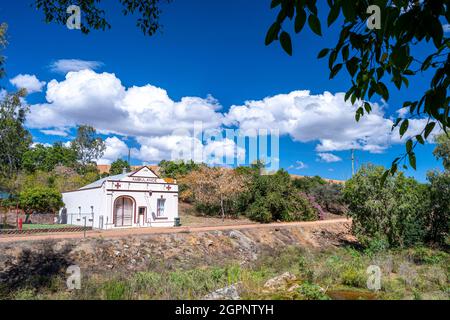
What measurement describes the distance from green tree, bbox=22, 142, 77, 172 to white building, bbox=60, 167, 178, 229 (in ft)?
92.3

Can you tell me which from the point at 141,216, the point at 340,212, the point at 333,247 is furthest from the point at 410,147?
the point at 340,212

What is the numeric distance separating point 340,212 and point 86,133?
42831 millimetres

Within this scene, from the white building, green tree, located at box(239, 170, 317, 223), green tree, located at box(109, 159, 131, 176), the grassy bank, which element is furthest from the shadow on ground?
green tree, located at box(109, 159, 131, 176)

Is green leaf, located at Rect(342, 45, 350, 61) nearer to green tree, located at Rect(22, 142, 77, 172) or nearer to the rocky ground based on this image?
the rocky ground

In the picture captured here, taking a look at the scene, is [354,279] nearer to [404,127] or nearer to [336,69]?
[404,127]

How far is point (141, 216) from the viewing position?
87.5 ft

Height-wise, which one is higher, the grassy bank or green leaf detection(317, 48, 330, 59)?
green leaf detection(317, 48, 330, 59)

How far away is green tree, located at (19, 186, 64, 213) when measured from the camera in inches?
1105

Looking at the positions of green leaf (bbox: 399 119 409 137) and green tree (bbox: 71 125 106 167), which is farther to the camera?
green tree (bbox: 71 125 106 167)

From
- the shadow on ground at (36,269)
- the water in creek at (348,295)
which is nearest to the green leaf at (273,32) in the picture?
the water in creek at (348,295)

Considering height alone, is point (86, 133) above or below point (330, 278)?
above

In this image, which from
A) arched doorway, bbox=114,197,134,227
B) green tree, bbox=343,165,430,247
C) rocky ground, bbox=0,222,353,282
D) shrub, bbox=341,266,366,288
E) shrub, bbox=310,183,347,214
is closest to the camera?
shrub, bbox=341,266,366,288

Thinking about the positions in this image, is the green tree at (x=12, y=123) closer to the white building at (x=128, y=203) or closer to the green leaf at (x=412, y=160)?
the white building at (x=128, y=203)
